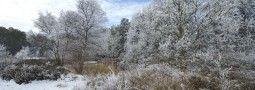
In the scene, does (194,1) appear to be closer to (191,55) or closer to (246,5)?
(191,55)

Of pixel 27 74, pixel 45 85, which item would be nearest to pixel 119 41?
pixel 27 74

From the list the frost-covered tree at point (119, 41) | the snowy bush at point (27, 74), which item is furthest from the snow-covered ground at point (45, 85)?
the frost-covered tree at point (119, 41)

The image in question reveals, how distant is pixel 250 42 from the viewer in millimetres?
19875

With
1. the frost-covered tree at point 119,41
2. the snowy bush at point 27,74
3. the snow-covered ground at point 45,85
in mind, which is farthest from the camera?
the frost-covered tree at point 119,41

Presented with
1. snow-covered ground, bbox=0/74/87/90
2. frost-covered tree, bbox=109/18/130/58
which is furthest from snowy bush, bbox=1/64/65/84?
frost-covered tree, bbox=109/18/130/58

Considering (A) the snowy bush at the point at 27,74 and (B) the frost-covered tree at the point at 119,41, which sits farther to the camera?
(B) the frost-covered tree at the point at 119,41

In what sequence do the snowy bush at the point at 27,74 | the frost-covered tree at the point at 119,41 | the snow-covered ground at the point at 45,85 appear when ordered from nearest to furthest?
1. the snow-covered ground at the point at 45,85
2. the snowy bush at the point at 27,74
3. the frost-covered tree at the point at 119,41

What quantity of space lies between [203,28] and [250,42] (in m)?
4.30

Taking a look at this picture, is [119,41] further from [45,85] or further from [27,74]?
[45,85]

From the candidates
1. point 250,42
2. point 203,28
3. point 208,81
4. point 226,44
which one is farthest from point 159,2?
point 208,81

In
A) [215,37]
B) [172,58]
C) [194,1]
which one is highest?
[194,1]

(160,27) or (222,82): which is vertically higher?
(160,27)

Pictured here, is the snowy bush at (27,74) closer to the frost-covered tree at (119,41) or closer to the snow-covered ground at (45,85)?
the snow-covered ground at (45,85)

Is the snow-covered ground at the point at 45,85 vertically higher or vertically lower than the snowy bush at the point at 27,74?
lower
